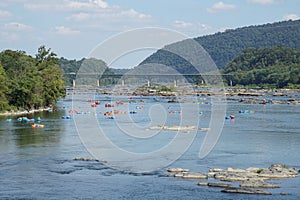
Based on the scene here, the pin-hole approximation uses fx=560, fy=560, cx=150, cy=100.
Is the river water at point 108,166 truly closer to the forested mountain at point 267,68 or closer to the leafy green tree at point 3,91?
the leafy green tree at point 3,91

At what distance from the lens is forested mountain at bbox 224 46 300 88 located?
14912cm

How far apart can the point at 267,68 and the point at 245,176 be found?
138m

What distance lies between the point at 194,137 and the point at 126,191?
2006 centimetres

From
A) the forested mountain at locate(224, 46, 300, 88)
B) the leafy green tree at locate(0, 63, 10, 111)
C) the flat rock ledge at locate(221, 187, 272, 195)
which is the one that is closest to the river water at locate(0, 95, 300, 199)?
the flat rock ledge at locate(221, 187, 272, 195)

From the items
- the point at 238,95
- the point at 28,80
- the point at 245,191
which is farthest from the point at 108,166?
the point at 238,95

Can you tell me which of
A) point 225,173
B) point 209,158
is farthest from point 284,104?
point 225,173

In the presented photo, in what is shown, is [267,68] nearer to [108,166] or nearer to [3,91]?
[3,91]

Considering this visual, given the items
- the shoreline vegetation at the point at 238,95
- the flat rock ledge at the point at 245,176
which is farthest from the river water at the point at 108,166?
the shoreline vegetation at the point at 238,95

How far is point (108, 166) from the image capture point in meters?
34.0

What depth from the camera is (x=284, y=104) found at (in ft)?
299

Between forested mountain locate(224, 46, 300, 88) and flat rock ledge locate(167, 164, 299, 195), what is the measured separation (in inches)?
4664

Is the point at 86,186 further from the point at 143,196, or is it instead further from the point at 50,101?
the point at 50,101

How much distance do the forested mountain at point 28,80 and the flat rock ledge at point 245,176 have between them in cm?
3868

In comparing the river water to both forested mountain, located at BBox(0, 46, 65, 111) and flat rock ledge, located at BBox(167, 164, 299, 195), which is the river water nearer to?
flat rock ledge, located at BBox(167, 164, 299, 195)
